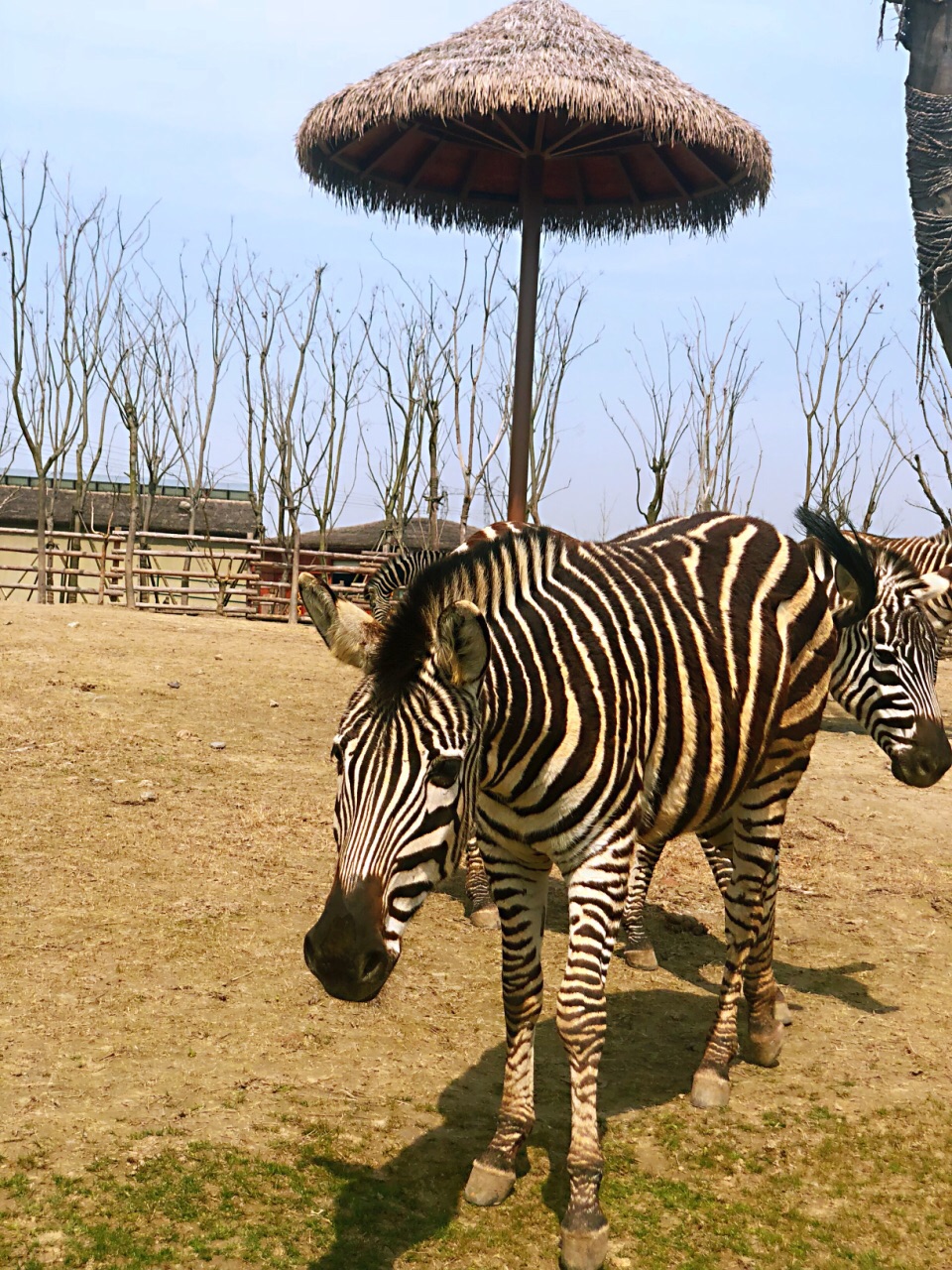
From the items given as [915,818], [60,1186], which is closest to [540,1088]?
[60,1186]

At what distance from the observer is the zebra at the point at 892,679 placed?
5.17 meters

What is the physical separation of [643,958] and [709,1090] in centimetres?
138

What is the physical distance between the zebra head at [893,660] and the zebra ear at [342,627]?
9.14 feet

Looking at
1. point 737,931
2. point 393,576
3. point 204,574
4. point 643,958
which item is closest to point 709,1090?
point 737,931

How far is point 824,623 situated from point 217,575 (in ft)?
56.8

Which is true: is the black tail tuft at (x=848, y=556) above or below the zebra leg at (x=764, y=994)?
above

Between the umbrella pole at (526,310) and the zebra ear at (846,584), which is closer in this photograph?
the zebra ear at (846,584)

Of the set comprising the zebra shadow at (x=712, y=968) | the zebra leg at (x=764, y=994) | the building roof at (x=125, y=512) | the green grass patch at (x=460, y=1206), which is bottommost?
the zebra shadow at (x=712, y=968)

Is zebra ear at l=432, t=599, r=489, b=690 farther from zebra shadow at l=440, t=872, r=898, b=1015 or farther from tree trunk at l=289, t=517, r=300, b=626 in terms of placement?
tree trunk at l=289, t=517, r=300, b=626

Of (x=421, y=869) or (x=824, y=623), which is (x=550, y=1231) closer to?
(x=421, y=869)

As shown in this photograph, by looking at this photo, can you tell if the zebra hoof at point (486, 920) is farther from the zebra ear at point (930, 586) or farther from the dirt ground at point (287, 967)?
the zebra ear at point (930, 586)

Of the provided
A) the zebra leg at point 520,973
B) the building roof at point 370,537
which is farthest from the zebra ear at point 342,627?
the building roof at point 370,537

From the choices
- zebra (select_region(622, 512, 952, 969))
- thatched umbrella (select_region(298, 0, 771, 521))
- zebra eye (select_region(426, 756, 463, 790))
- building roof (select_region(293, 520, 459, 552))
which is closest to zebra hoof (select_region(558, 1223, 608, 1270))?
zebra eye (select_region(426, 756, 463, 790))

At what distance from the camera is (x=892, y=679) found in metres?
5.23
